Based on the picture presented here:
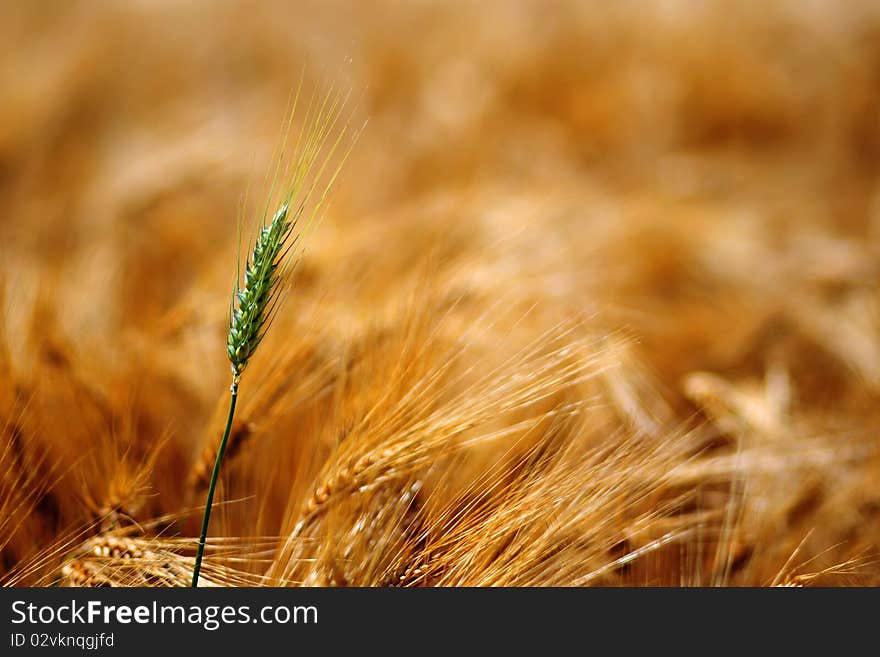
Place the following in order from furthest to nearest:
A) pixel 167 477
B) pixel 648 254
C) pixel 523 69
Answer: pixel 523 69 < pixel 648 254 < pixel 167 477

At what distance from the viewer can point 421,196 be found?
1469 mm

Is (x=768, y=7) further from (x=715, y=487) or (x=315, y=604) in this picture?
(x=315, y=604)

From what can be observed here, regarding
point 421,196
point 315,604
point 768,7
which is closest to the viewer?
point 315,604

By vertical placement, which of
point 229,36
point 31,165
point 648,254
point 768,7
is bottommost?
point 648,254

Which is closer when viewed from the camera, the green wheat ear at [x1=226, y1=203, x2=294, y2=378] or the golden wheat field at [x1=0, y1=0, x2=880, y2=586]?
the green wheat ear at [x1=226, y1=203, x2=294, y2=378]

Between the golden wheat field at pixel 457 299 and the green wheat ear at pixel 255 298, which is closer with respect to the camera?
the green wheat ear at pixel 255 298

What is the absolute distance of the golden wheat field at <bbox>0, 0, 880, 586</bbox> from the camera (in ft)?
1.67

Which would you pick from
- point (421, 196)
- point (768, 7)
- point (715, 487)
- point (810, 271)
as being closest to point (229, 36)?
point (421, 196)

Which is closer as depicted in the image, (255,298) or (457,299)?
(255,298)

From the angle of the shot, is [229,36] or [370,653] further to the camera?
[229,36]

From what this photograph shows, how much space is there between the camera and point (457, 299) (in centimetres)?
59

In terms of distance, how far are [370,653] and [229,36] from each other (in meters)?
2.45

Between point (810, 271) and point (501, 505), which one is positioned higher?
point (810, 271)

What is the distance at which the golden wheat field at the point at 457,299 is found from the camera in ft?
1.67
